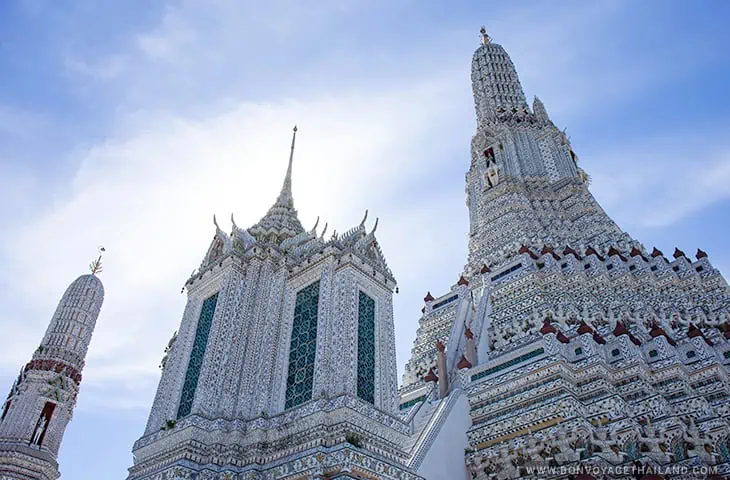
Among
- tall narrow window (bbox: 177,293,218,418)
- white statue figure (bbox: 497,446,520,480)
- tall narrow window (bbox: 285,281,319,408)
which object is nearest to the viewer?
tall narrow window (bbox: 285,281,319,408)

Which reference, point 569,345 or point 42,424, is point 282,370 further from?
point 42,424

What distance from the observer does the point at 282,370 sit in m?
→ 11.8

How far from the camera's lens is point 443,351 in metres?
22.9

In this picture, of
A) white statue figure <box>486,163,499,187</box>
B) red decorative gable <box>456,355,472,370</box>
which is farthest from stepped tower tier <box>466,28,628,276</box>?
red decorative gable <box>456,355,472,370</box>

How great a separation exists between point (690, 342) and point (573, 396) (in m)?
5.78

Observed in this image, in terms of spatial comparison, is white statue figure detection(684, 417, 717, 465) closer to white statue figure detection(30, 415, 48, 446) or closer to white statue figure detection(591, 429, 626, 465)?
white statue figure detection(591, 429, 626, 465)

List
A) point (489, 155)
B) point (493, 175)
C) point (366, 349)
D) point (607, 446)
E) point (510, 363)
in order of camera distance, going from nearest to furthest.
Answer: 1. point (366, 349)
2. point (607, 446)
3. point (510, 363)
4. point (493, 175)
5. point (489, 155)

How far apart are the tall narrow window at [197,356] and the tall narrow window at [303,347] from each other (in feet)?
6.04

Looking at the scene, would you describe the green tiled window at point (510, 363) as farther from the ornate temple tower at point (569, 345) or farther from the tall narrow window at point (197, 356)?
the tall narrow window at point (197, 356)

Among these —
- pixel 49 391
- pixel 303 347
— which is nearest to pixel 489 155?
pixel 49 391

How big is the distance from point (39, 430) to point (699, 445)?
918 inches

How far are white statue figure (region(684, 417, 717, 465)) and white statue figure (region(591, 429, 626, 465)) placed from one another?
1982 millimetres

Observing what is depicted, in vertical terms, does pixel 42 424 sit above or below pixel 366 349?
above

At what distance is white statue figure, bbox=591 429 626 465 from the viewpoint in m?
15.2
